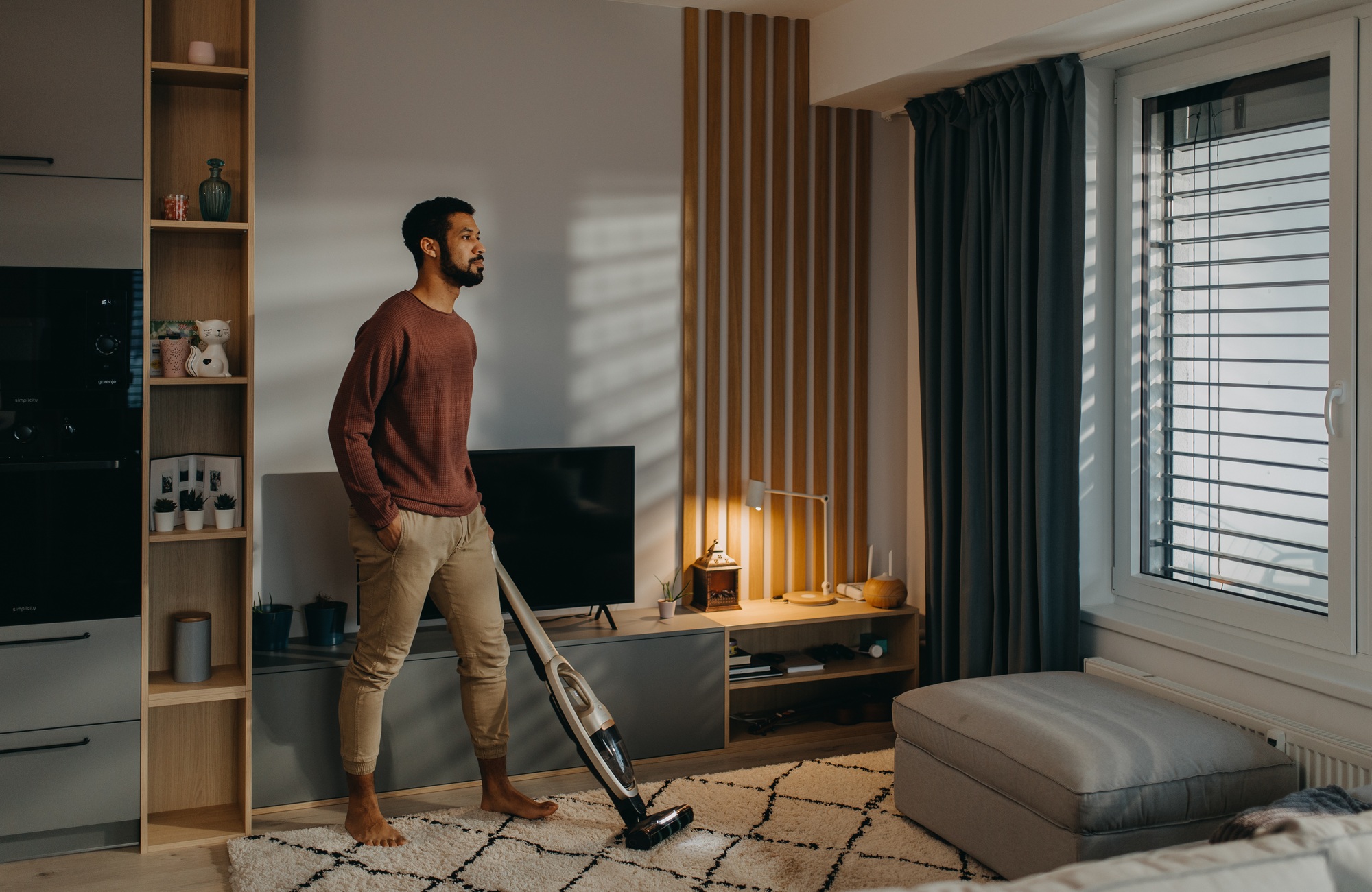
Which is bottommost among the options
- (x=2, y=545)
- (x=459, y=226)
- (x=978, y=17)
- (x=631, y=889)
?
(x=631, y=889)

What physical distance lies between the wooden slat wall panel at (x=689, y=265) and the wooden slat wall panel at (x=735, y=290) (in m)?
0.13

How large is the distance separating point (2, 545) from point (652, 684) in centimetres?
188

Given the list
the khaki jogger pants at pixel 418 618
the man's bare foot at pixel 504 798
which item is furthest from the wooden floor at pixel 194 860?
the khaki jogger pants at pixel 418 618

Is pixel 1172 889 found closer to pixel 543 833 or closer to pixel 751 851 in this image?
pixel 751 851

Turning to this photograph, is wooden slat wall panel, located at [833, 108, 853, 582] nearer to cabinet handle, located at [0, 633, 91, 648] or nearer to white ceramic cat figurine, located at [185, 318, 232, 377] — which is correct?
white ceramic cat figurine, located at [185, 318, 232, 377]

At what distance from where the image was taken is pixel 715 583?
3.79 m

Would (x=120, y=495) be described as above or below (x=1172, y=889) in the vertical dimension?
above

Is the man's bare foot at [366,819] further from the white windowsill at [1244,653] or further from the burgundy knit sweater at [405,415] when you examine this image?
the white windowsill at [1244,653]

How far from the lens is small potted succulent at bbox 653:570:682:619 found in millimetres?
3645

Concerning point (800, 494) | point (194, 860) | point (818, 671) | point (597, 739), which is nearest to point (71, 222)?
point (194, 860)

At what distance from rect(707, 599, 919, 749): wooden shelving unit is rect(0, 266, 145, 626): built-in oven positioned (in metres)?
1.87

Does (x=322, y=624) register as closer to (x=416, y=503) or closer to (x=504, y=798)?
(x=416, y=503)

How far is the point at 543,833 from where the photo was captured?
2.89 meters

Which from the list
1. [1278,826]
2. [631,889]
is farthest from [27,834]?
[1278,826]
